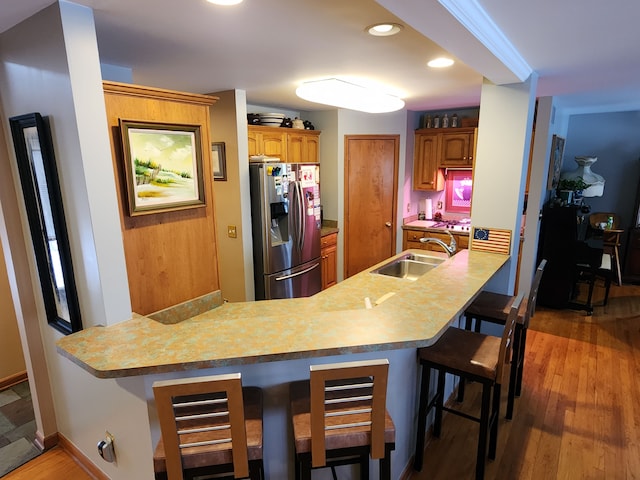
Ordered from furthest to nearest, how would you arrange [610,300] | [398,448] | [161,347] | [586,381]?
[610,300], [586,381], [398,448], [161,347]

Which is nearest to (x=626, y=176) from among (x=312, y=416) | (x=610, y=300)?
(x=610, y=300)

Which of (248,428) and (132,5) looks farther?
(132,5)

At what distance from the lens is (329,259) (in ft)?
15.7

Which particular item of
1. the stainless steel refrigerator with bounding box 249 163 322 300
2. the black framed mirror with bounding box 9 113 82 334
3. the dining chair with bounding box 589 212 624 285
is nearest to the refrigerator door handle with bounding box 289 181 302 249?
the stainless steel refrigerator with bounding box 249 163 322 300

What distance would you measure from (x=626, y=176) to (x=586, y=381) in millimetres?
3633

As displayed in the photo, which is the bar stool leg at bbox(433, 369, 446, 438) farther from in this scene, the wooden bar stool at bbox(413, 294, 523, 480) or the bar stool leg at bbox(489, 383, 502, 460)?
the bar stool leg at bbox(489, 383, 502, 460)

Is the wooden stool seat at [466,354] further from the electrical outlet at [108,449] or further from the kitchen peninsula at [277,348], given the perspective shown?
the electrical outlet at [108,449]

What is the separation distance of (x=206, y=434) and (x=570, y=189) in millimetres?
5166

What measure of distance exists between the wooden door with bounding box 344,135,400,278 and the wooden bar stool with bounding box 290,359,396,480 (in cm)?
360

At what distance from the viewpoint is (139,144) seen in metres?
1.94

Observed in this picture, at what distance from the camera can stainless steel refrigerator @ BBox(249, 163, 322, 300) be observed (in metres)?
3.54

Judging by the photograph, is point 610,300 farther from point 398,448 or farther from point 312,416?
point 312,416

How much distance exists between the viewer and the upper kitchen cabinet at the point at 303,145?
4262 millimetres

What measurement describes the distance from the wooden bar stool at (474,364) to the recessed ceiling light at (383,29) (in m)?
1.45
